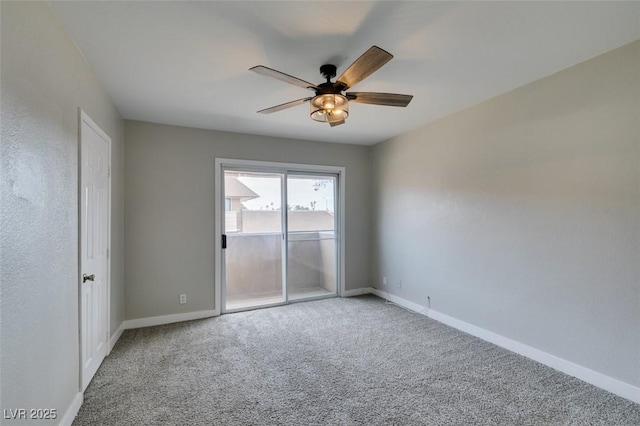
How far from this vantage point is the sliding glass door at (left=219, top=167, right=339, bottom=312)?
420cm

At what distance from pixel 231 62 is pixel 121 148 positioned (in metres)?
Answer: 2.03

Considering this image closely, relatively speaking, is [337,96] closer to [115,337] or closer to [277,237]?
[277,237]

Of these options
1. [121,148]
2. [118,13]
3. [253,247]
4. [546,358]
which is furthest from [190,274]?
[546,358]

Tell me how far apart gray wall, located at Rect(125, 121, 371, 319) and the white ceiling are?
2.47 feet

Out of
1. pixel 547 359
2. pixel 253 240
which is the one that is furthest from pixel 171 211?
pixel 547 359

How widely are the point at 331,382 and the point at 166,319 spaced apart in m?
2.42

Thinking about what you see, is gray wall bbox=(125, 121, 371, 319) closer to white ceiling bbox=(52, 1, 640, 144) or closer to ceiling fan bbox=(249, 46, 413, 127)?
white ceiling bbox=(52, 1, 640, 144)

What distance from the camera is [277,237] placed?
14.7 ft

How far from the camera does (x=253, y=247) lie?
4332 mm

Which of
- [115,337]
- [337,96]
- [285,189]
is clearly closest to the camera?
[337,96]

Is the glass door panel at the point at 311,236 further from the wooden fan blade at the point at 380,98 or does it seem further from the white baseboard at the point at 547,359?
the wooden fan blade at the point at 380,98

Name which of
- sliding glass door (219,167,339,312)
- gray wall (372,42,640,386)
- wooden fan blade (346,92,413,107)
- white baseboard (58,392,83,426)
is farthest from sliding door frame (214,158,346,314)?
wooden fan blade (346,92,413,107)

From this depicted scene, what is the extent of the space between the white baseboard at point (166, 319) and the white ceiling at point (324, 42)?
2503 mm

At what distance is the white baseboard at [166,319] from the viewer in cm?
357
